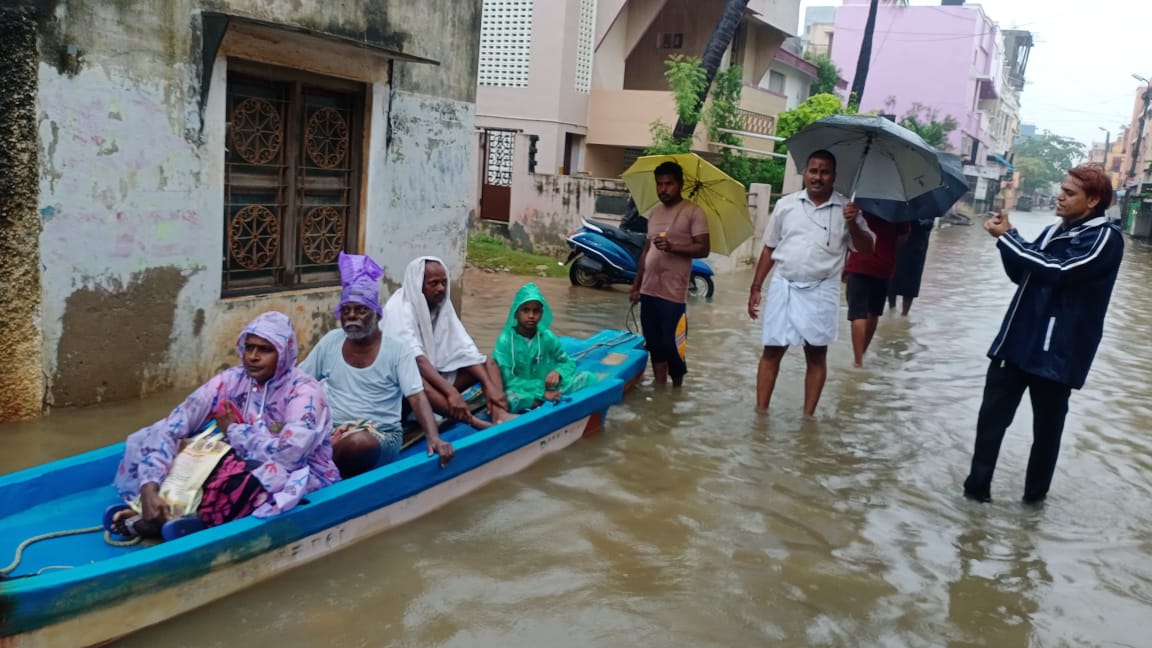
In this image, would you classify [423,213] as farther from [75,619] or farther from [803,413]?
[75,619]

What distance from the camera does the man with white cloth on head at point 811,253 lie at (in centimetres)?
627

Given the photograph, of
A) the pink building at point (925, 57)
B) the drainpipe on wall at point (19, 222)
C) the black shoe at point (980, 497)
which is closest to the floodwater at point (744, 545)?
the black shoe at point (980, 497)

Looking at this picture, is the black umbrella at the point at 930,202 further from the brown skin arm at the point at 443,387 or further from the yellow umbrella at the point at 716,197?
the brown skin arm at the point at 443,387

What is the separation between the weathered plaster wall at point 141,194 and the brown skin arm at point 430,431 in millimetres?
2291

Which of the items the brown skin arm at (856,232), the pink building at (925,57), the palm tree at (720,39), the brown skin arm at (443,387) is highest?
the pink building at (925,57)

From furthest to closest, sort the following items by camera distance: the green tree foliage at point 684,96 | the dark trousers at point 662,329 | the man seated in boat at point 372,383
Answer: the green tree foliage at point 684,96
the dark trousers at point 662,329
the man seated in boat at point 372,383

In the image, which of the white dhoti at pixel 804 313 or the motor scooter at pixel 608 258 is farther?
the motor scooter at pixel 608 258

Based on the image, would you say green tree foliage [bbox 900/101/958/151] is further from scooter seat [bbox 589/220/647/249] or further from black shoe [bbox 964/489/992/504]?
black shoe [bbox 964/489/992/504]

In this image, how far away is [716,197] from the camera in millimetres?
7168

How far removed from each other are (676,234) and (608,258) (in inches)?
230

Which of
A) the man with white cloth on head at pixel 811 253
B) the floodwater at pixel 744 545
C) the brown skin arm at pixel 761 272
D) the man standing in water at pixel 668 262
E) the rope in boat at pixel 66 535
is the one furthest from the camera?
the man standing in water at pixel 668 262

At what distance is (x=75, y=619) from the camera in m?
3.02

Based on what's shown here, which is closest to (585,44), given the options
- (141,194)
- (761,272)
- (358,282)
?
(761,272)

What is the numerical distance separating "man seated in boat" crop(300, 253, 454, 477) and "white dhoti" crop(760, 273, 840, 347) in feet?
9.19
